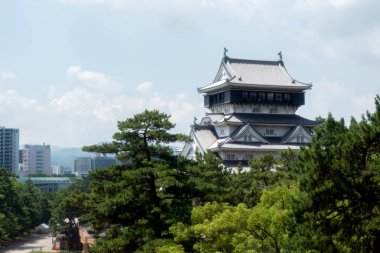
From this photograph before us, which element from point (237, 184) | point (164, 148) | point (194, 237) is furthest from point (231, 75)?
point (194, 237)

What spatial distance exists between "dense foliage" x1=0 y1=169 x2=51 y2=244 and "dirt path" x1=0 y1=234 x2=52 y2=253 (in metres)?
1.23

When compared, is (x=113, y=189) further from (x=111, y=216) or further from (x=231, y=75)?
(x=231, y=75)

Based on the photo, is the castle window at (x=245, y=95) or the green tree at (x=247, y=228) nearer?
the green tree at (x=247, y=228)

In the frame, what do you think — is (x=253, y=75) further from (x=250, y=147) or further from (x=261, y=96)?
(x=250, y=147)

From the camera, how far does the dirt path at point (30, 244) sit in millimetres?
59750

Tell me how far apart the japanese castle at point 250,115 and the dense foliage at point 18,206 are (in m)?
18.7

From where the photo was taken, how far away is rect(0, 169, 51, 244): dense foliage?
58125 millimetres

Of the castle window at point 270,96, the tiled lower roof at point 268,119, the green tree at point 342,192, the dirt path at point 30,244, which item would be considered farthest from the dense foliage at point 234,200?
the dirt path at point 30,244

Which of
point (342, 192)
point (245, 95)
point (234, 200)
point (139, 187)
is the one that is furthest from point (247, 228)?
point (245, 95)

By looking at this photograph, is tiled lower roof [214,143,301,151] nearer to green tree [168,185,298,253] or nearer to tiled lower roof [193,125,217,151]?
tiled lower roof [193,125,217,151]

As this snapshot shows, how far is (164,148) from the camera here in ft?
85.3

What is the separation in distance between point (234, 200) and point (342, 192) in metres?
13.2

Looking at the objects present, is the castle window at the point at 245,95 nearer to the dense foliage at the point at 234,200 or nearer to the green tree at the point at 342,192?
the dense foliage at the point at 234,200

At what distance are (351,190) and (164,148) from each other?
11.1 metres
